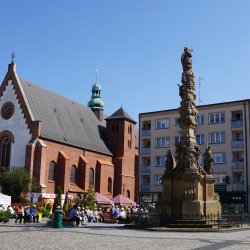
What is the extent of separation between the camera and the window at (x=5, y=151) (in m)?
51.2

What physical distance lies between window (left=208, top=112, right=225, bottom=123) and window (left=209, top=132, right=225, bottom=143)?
60.8 inches

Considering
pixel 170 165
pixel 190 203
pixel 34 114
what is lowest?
pixel 190 203

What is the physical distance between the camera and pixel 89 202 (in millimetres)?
45781

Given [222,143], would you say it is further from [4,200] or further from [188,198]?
[188,198]

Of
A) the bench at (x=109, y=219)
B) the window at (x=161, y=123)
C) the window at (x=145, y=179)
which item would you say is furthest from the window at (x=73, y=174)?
the bench at (x=109, y=219)

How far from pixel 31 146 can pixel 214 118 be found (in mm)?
21720

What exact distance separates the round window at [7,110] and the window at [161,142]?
61.2 feet

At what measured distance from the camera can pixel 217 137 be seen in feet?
169

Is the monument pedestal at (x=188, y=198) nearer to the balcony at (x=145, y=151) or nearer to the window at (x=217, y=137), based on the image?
the window at (x=217, y=137)

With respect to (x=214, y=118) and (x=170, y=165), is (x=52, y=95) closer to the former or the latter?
(x=214, y=118)

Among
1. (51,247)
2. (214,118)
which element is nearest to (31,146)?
(214,118)

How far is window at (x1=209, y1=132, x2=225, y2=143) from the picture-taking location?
51094 millimetres

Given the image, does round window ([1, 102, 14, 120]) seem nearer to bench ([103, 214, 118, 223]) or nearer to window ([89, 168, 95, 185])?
window ([89, 168, 95, 185])

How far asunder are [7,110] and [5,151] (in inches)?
199
